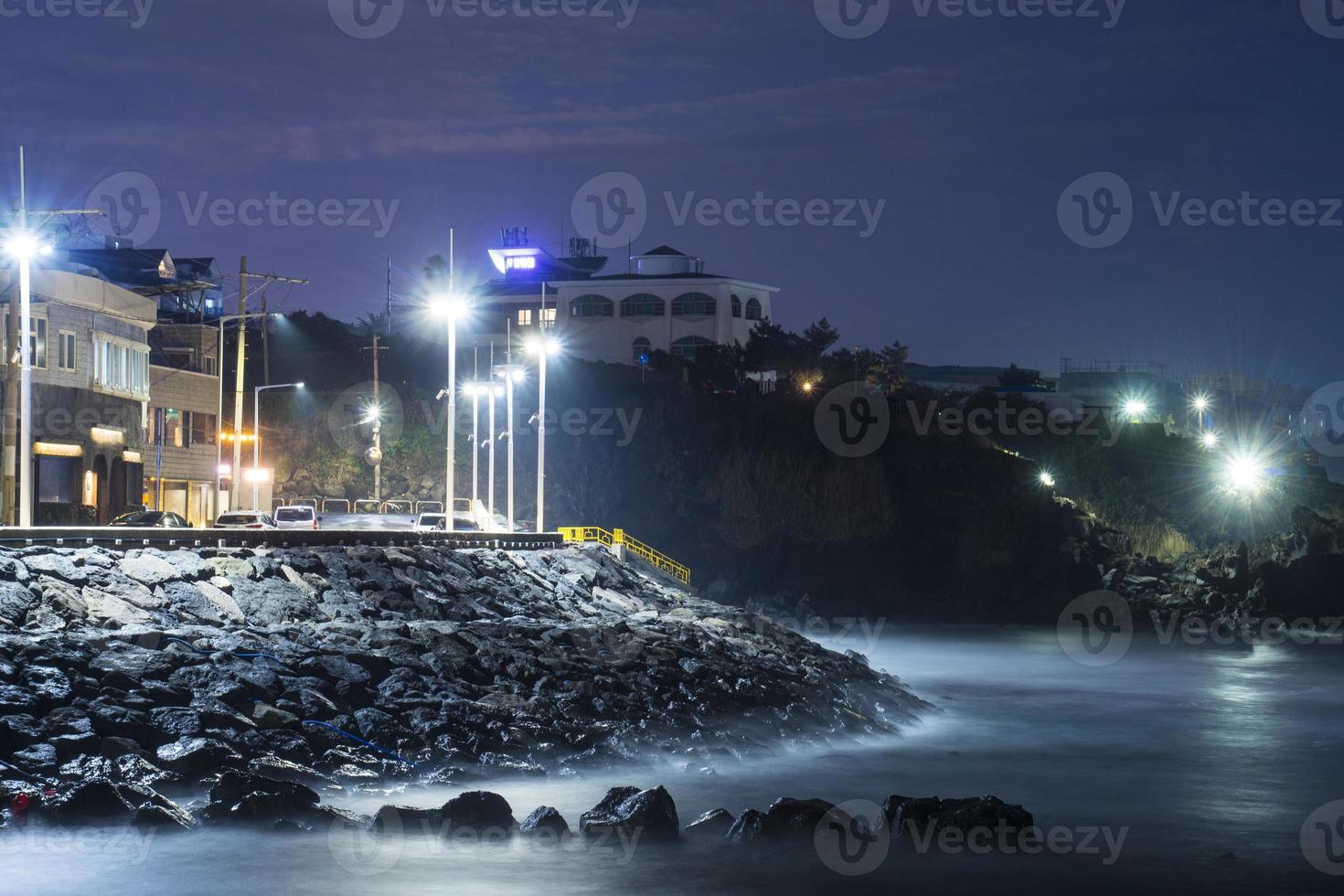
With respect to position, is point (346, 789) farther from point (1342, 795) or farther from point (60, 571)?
point (1342, 795)

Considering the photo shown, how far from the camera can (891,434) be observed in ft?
297

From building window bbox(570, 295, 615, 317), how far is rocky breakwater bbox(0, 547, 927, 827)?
6343 centimetres

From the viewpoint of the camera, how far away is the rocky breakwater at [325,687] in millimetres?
20328

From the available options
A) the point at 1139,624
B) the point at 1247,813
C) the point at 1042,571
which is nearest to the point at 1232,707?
the point at 1247,813

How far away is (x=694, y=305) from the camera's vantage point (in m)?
102

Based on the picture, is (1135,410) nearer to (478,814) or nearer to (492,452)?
(492,452)

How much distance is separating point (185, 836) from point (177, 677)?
597 centimetres

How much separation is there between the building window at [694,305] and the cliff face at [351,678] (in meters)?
62.6

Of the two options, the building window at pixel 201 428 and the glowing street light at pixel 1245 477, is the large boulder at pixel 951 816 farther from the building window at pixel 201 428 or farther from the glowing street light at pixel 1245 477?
the glowing street light at pixel 1245 477

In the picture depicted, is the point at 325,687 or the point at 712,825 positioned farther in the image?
the point at 325,687

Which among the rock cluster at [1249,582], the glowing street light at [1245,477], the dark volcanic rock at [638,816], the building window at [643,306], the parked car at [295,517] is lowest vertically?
the rock cluster at [1249,582]

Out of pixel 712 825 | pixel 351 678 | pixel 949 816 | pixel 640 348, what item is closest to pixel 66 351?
pixel 351 678

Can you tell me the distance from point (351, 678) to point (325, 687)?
777 mm

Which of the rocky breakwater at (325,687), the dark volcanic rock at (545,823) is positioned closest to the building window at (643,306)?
the rocky breakwater at (325,687)
